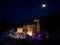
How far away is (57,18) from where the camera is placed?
32.1 ft

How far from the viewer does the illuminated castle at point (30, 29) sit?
10211 millimetres

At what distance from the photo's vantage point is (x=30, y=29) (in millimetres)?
10711

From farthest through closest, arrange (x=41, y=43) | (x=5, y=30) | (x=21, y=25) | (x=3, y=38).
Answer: (x=21, y=25) → (x=5, y=30) → (x=3, y=38) → (x=41, y=43)

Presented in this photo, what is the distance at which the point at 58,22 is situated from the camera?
9539 millimetres

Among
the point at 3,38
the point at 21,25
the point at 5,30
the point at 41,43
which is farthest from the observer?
the point at 21,25

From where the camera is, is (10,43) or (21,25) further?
(21,25)

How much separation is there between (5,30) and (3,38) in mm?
753

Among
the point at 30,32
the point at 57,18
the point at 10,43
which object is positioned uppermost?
the point at 57,18

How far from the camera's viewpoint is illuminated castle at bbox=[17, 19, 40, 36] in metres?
10.2

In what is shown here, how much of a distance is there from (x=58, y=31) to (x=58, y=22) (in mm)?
691

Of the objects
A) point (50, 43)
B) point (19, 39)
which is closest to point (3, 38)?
point (19, 39)

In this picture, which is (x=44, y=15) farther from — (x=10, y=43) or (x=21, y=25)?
(x=10, y=43)

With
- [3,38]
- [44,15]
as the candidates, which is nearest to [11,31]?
[3,38]

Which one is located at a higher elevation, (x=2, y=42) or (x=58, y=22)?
(x=58, y=22)
